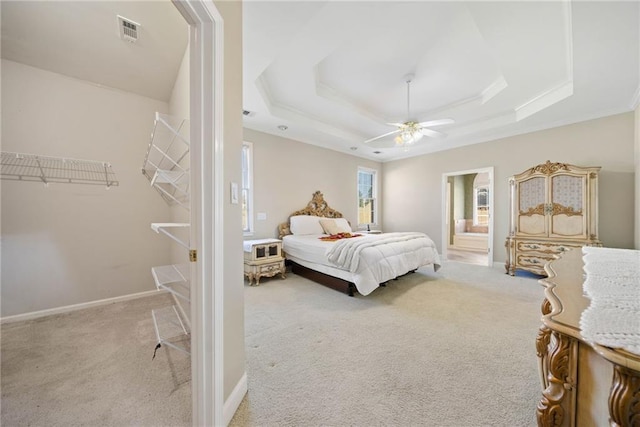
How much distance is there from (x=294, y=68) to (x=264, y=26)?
2.64ft

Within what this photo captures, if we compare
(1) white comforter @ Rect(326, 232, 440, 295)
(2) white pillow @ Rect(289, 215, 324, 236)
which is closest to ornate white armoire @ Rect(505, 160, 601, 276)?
(1) white comforter @ Rect(326, 232, 440, 295)

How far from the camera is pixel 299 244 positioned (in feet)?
12.4

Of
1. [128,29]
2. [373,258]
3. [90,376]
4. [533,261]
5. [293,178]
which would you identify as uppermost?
[128,29]

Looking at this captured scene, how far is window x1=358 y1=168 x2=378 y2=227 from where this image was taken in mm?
6219

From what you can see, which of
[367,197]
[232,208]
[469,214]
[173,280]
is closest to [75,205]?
[173,280]

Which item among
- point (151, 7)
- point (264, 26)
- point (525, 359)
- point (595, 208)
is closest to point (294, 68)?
point (264, 26)

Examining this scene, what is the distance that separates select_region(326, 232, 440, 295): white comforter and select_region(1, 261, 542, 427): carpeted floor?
30 centimetres

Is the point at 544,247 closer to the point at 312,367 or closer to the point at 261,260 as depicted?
the point at 312,367

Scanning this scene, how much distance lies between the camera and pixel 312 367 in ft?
5.40

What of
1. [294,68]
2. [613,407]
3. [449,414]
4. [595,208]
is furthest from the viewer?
[595,208]

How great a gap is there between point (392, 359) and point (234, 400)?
1101 mm

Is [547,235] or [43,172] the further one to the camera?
[547,235]

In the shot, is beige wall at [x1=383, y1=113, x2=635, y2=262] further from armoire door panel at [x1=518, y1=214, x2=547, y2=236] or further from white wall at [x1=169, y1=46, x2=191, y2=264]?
white wall at [x1=169, y1=46, x2=191, y2=264]

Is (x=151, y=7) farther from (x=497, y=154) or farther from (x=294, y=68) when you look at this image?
(x=497, y=154)
